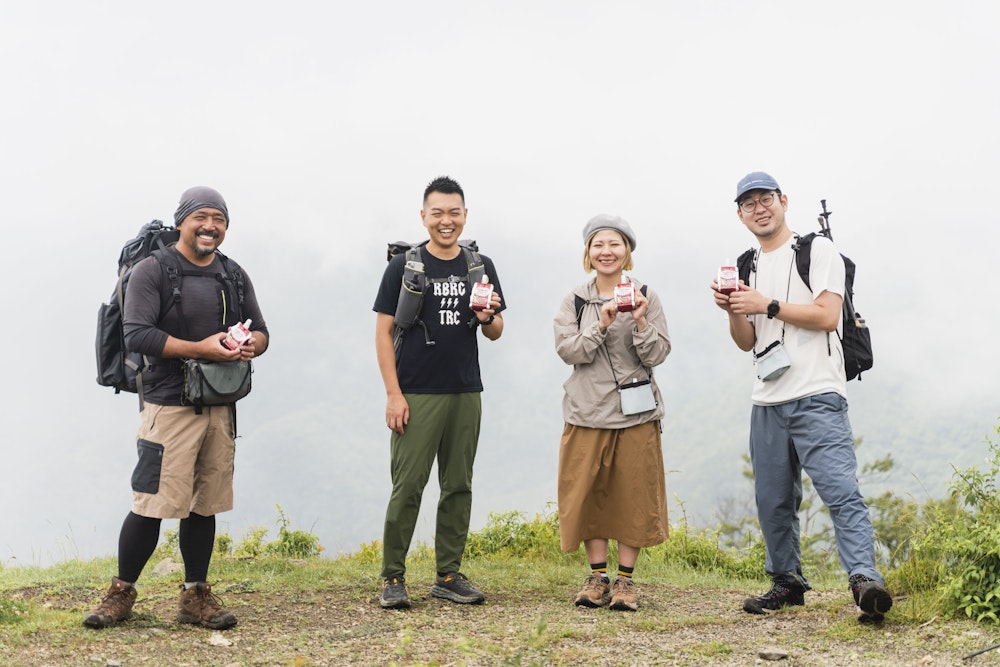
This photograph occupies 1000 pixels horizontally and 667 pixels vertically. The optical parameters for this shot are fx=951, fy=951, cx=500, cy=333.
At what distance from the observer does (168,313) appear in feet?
19.0

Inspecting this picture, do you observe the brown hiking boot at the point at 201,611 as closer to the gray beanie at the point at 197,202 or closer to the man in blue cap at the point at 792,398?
the gray beanie at the point at 197,202

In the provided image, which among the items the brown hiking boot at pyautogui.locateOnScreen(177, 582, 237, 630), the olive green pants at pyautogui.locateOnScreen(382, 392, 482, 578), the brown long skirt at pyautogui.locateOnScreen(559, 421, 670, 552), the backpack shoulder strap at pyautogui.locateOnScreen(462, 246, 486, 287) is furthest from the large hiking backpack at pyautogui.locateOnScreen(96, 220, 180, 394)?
the brown long skirt at pyautogui.locateOnScreen(559, 421, 670, 552)

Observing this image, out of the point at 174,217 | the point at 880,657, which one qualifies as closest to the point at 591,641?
the point at 880,657

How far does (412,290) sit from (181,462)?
6.12ft

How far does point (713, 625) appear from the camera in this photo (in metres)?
6.17

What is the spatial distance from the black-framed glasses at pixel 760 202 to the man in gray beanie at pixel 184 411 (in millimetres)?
3322

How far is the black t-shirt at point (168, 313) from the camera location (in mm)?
5621

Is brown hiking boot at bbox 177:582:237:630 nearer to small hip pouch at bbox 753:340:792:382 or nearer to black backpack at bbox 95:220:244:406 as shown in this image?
black backpack at bbox 95:220:244:406

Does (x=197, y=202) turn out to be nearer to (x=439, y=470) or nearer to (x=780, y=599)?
(x=439, y=470)

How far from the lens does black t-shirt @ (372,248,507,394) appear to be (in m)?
6.56

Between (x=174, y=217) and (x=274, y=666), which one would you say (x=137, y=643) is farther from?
(x=174, y=217)

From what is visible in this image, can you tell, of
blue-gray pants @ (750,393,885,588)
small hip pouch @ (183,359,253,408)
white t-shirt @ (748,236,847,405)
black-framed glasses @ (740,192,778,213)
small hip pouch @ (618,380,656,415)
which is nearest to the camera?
small hip pouch @ (183,359,253,408)

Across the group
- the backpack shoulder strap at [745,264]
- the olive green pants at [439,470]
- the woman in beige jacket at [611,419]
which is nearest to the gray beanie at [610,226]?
the woman in beige jacket at [611,419]

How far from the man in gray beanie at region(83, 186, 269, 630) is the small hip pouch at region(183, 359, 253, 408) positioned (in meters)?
0.05
